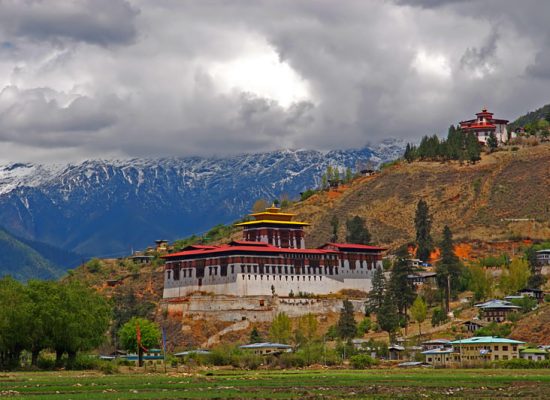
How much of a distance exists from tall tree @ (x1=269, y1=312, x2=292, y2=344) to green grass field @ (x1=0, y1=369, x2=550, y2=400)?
50145 mm

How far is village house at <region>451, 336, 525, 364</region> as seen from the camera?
15650cm

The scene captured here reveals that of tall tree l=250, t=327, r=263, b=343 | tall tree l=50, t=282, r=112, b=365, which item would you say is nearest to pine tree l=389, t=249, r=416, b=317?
tall tree l=250, t=327, r=263, b=343

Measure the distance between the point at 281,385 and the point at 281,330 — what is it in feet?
247

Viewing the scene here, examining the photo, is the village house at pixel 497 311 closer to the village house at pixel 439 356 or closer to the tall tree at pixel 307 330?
the tall tree at pixel 307 330

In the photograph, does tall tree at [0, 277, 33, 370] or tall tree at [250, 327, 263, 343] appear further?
tall tree at [250, 327, 263, 343]

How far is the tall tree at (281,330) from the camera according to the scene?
188000 mm

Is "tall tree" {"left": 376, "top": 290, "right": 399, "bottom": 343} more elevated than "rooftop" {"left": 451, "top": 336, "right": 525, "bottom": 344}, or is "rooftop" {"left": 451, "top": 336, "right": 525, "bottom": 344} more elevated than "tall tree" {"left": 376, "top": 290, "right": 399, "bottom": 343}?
"tall tree" {"left": 376, "top": 290, "right": 399, "bottom": 343}

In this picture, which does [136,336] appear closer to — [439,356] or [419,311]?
[419,311]

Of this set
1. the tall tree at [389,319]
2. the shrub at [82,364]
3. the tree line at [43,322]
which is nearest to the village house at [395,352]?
the tall tree at [389,319]

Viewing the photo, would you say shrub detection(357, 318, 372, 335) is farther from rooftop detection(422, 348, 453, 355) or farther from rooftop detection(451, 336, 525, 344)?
rooftop detection(422, 348, 453, 355)

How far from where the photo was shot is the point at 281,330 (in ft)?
621

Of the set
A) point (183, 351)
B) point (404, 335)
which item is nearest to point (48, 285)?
point (183, 351)

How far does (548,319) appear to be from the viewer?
6959 inches

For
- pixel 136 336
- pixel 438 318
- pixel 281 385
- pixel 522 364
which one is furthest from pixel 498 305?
pixel 281 385
